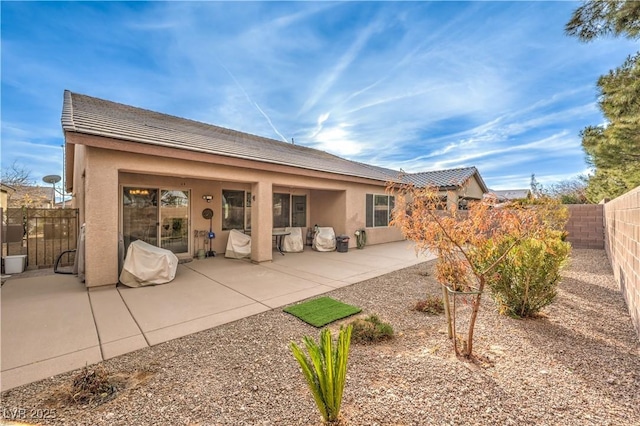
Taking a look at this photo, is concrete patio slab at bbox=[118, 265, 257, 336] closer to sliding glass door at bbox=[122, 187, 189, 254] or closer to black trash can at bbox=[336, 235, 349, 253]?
sliding glass door at bbox=[122, 187, 189, 254]

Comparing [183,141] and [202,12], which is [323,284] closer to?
[183,141]

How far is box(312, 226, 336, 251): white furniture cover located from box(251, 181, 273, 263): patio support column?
2.88m

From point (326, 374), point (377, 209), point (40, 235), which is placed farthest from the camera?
point (377, 209)

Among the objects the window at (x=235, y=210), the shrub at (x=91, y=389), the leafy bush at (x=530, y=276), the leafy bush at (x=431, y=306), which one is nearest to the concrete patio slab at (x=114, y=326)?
the shrub at (x=91, y=389)

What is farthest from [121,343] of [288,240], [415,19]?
[415,19]

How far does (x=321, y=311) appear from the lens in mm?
4594

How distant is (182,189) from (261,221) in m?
3.16

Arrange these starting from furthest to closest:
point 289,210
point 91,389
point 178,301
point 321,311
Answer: point 289,210, point 178,301, point 321,311, point 91,389

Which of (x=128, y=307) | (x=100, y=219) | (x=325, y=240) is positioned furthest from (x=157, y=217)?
(x=325, y=240)

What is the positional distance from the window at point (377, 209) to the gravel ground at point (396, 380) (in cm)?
863

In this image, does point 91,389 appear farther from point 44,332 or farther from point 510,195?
point 510,195

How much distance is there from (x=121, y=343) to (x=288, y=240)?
7282 millimetres

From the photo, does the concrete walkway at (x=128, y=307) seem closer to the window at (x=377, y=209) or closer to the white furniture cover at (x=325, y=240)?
the white furniture cover at (x=325, y=240)

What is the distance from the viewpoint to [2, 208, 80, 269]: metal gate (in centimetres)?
→ 787
